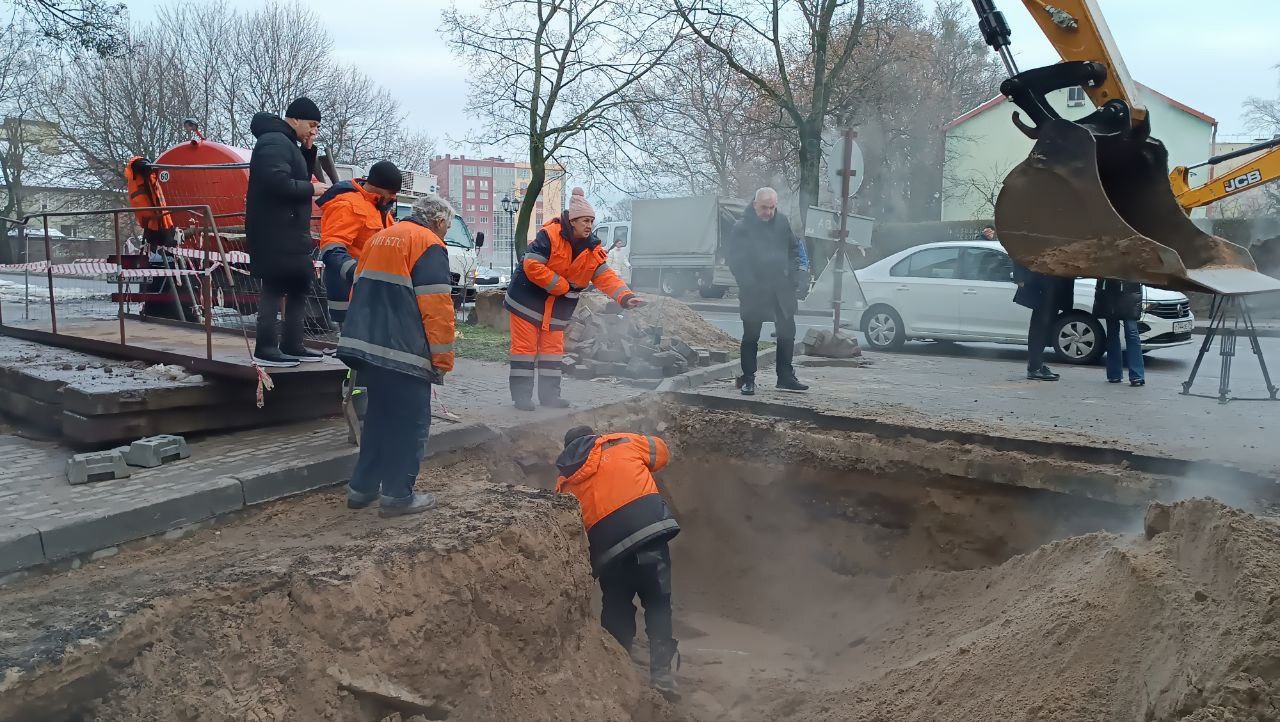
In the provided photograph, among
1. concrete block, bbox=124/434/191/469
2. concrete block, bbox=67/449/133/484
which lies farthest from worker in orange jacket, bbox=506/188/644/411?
concrete block, bbox=67/449/133/484

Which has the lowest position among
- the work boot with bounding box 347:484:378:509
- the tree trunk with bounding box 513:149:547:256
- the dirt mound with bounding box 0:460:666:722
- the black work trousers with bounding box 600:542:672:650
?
the black work trousers with bounding box 600:542:672:650

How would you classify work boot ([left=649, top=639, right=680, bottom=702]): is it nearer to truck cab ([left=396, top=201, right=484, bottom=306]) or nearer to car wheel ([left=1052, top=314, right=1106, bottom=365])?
car wheel ([left=1052, top=314, right=1106, bottom=365])

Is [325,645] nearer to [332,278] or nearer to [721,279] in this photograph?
[332,278]

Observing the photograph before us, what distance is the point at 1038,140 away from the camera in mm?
3982

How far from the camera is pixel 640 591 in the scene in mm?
4344

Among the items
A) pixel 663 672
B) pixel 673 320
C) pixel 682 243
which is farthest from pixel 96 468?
pixel 682 243

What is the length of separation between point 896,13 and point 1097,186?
18.5 m

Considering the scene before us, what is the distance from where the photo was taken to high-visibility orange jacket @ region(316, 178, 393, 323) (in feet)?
15.8

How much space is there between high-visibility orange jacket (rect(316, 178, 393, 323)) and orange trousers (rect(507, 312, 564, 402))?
1.74m

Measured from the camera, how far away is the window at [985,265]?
11.1m

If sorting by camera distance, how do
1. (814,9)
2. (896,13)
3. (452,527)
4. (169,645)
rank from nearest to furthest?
(169,645) → (452,527) → (814,9) → (896,13)

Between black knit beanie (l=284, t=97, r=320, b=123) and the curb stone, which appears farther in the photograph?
the curb stone

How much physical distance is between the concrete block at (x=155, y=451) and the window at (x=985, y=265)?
10.3 meters

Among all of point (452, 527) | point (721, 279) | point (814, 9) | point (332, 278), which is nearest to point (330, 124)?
point (721, 279)
